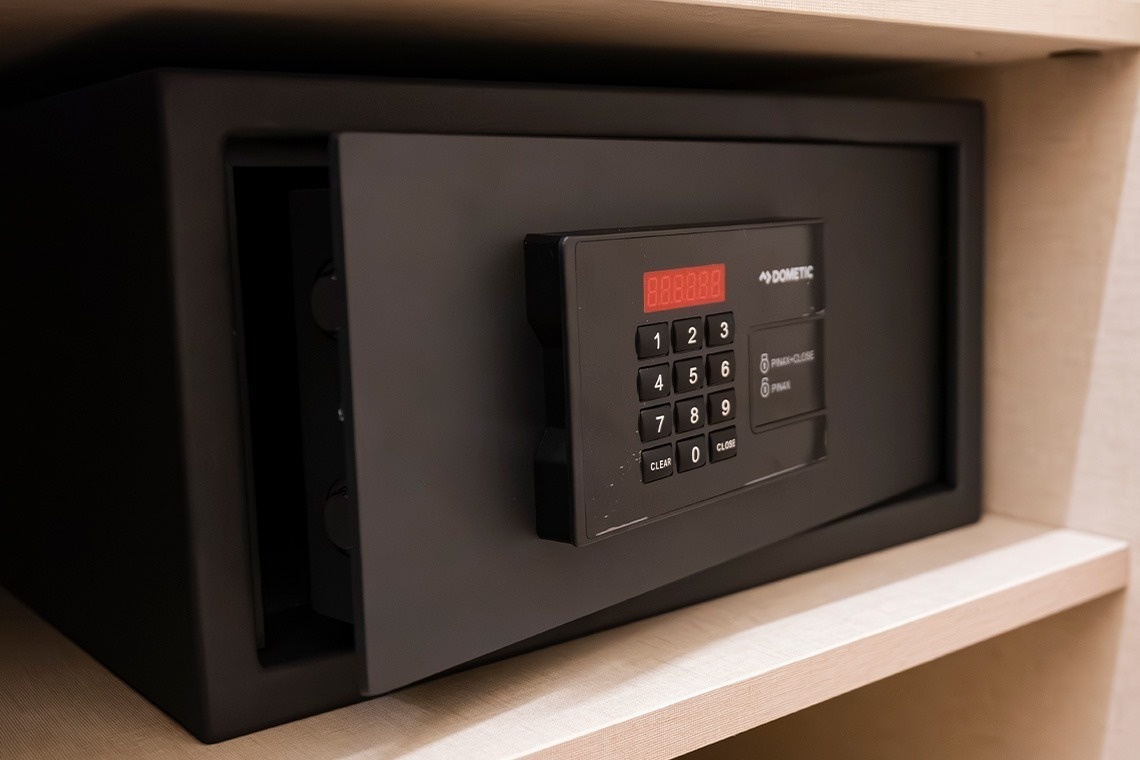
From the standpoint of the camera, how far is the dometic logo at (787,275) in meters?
0.41

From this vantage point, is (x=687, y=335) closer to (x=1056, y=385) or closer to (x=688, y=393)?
(x=688, y=393)

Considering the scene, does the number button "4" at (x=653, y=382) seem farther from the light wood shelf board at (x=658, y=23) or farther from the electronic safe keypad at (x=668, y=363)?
the light wood shelf board at (x=658, y=23)

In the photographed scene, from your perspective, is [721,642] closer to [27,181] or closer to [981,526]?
[981,526]

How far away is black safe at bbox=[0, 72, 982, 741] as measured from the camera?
314 mm

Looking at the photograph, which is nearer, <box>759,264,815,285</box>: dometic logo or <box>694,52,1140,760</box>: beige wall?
<box>759,264,815,285</box>: dometic logo

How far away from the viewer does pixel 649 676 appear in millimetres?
386

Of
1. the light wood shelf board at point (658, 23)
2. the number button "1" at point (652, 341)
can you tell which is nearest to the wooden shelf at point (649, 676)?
the number button "1" at point (652, 341)

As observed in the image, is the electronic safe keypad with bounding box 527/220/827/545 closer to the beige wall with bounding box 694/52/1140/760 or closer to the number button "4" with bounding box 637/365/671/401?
the number button "4" with bounding box 637/365/671/401

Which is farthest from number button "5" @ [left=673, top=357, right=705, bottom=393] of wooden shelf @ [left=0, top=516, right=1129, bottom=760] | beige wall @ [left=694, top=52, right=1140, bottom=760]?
beige wall @ [left=694, top=52, right=1140, bottom=760]

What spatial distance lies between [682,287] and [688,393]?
0.04m

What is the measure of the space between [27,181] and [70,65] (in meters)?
0.05

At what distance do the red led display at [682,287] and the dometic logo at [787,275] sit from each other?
28 mm

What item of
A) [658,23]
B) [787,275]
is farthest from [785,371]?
[658,23]

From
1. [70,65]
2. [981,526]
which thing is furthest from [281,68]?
[981,526]
